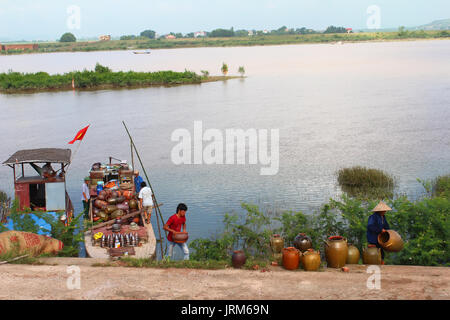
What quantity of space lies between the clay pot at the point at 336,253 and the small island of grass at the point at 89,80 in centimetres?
4407

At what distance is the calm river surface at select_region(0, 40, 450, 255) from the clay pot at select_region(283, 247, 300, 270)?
5.11 meters

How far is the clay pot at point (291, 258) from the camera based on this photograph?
8203 mm

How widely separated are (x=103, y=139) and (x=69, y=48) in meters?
122

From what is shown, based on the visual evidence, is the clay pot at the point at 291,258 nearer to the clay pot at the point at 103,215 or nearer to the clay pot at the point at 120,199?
the clay pot at the point at 103,215

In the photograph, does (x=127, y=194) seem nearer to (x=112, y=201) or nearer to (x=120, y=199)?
(x=120, y=199)

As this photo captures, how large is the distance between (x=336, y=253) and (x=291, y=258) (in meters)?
0.73

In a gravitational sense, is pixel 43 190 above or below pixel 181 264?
above

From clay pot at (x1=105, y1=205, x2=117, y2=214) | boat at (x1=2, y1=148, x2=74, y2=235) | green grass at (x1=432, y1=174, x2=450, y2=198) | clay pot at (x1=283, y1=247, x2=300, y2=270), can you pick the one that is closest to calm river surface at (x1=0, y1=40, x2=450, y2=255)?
green grass at (x1=432, y1=174, x2=450, y2=198)

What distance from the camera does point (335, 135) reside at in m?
26.3

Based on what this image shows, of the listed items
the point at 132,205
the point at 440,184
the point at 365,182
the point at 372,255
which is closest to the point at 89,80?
the point at 365,182

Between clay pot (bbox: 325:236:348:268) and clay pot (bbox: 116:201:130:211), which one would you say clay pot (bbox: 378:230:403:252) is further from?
clay pot (bbox: 116:201:130:211)

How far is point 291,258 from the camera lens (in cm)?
820
